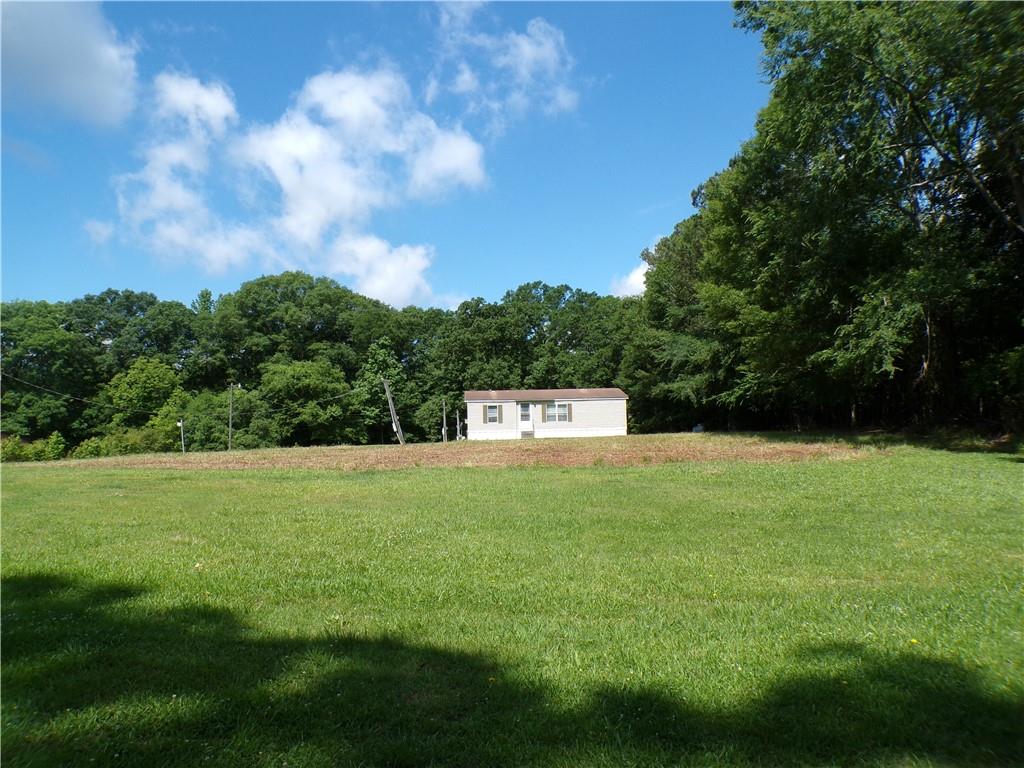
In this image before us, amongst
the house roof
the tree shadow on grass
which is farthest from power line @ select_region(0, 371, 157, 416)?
the tree shadow on grass

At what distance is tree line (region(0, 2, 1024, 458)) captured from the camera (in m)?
19.4

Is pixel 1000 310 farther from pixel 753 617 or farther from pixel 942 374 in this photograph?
pixel 753 617

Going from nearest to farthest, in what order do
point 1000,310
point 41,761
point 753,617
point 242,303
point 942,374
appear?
1. point 41,761
2. point 753,617
3. point 1000,310
4. point 942,374
5. point 242,303

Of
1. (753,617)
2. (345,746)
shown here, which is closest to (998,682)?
(753,617)

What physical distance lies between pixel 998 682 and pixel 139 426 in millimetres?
63245

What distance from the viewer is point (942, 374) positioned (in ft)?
83.1

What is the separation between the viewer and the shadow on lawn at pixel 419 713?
9.66 feet

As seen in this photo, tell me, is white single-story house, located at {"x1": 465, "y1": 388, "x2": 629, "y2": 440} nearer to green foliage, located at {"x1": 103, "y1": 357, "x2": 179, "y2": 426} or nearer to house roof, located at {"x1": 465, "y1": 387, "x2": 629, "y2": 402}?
house roof, located at {"x1": 465, "y1": 387, "x2": 629, "y2": 402}

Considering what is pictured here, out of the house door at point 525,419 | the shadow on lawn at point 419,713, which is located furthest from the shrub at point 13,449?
the shadow on lawn at point 419,713

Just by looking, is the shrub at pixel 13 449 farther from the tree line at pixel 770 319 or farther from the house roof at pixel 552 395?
the house roof at pixel 552 395

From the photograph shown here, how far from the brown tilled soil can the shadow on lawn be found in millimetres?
16352

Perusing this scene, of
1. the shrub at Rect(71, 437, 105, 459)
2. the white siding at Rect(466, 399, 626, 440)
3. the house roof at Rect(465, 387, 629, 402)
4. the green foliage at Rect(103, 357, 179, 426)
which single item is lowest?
the shrub at Rect(71, 437, 105, 459)

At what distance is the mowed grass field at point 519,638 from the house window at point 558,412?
3033 cm

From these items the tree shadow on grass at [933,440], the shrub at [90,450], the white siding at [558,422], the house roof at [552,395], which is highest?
the house roof at [552,395]
